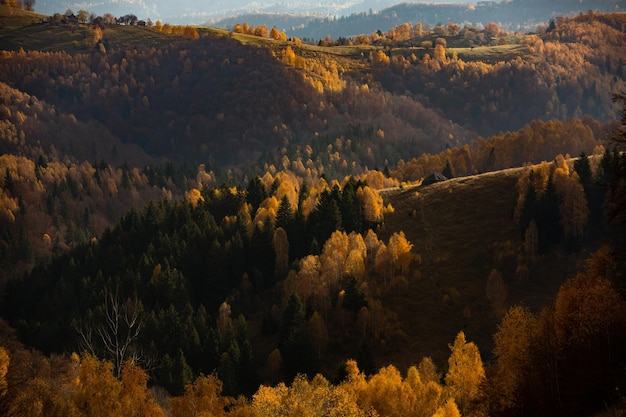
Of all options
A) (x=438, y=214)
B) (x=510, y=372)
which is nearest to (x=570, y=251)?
(x=438, y=214)

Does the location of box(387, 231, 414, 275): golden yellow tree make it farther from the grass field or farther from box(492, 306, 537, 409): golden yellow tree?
box(492, 306, 537, 409): golden yellow tree

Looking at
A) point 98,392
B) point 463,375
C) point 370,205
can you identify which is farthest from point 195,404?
point 370,205

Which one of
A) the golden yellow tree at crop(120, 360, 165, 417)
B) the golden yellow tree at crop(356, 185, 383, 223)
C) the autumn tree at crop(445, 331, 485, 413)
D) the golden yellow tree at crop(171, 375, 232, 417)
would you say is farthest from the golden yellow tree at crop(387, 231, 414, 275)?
the golden yellow tree at crop(120, 360, 165, 417)

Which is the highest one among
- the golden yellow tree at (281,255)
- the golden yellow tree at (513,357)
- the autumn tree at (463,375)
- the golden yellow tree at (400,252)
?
A: the golden yellow tree at (513,357)

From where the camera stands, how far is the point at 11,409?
58156mm

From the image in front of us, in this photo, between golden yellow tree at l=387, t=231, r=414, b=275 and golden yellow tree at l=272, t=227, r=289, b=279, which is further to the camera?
golden yellow tree at l=272, t=227, r=289, b=279

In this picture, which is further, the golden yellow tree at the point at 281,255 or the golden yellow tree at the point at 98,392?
the golden yellow tree at the point at 281,255

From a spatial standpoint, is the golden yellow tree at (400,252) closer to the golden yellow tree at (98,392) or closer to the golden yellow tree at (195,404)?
the golden yellow tree at (195,404)

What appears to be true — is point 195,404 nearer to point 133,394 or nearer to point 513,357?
point 133,394

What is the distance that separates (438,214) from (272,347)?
54548 millimetres

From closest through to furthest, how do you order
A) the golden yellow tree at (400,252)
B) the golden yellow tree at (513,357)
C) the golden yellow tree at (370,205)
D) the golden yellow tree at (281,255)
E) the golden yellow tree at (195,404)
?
the golden yellow tree at (513,357)
the golden yellow tree at (195,404)
the golden yellow tree at (400,252)
the golden yellow tree at (281,255)
the golden yellow tree at (370,205)

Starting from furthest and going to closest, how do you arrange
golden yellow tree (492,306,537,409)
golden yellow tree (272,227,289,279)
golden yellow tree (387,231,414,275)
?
golden yellow tree (272,227,289,279), golden yellow tree (387,231,414,275), golden yellow tree (492,306,537,409)

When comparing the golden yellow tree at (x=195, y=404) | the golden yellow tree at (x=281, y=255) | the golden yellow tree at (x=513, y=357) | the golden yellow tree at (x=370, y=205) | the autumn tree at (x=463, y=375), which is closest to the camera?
the golden yellow tree at (x=513, y=357)

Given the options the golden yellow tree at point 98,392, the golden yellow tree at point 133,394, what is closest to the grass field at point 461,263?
the golden yellow tree at point 133,394
